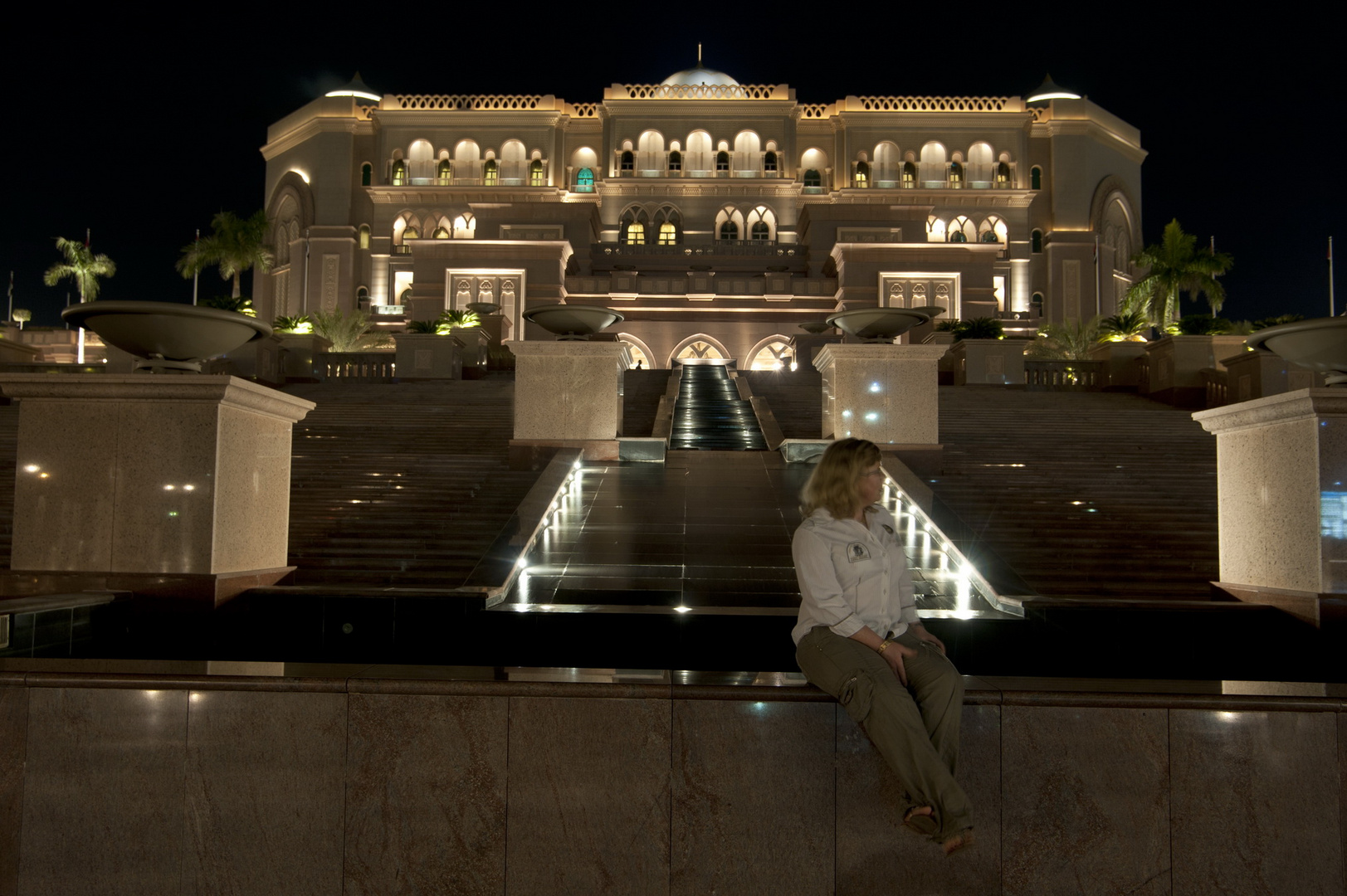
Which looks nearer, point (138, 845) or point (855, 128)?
point (138, 845)

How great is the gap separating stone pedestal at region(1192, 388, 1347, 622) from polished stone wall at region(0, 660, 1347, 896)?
2759 millimetres

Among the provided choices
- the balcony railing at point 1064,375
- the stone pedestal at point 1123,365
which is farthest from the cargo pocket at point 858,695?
the stone pedestal at point 1123,365

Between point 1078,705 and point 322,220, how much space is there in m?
61.0

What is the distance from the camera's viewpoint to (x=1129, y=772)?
156 inches

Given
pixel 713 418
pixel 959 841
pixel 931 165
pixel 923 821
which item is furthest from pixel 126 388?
pixel 931 165

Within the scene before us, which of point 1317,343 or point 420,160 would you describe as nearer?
point 1317,343

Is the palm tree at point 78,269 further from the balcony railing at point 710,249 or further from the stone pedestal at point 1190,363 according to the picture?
the stone pedestal at point 1190,363

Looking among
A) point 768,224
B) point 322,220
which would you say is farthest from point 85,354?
point 768,224

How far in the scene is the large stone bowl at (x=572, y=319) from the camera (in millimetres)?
13273

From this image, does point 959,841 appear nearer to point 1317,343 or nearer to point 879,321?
point 1317,343

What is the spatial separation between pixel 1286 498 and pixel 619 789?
16.6 feet

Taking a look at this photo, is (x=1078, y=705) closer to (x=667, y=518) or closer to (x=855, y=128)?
(x=667, y=518)

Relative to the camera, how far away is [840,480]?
4125 mm

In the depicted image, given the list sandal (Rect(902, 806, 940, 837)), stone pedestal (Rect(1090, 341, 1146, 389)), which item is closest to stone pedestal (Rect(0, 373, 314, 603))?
sandal (Rect(902, 806, 940, 837))
